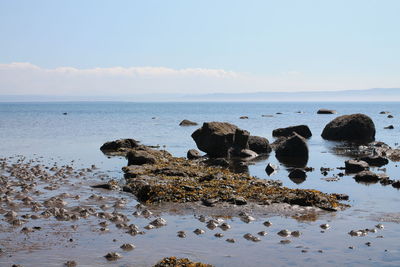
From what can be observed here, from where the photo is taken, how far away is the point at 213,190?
22.7 metres

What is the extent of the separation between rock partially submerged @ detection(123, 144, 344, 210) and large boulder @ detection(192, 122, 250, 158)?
11.2 metres

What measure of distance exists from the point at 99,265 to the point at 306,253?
235 inches

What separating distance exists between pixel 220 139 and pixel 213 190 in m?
17.4

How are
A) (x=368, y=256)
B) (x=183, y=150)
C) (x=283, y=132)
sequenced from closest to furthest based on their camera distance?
(x=368, y=256), (x=183, y=150), (x=283, y=132)

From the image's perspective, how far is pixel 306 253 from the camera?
1371 cm

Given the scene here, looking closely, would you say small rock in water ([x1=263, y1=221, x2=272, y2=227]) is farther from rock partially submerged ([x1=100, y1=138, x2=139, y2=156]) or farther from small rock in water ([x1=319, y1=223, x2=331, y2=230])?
rock partially submerged ([x1=100, y1=138, x2=139, y2=156])

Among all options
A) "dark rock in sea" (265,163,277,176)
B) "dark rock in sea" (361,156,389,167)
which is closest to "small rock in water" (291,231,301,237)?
"dark rock in sea" (265,163,277,176)

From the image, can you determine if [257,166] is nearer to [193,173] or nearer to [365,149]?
[193,173]

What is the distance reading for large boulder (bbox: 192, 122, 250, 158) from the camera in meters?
39.9

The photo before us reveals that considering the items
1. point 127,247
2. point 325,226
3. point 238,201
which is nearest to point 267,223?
point 325,226

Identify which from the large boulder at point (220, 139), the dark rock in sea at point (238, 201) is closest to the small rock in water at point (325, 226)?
the dark rock in sea at point (238, 201)

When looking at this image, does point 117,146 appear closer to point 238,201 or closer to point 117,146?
point 117,146

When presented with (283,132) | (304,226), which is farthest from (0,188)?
(283,132)

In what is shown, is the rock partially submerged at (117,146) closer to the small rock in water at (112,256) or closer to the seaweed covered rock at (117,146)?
the seaweed covered rock at (117,146)
